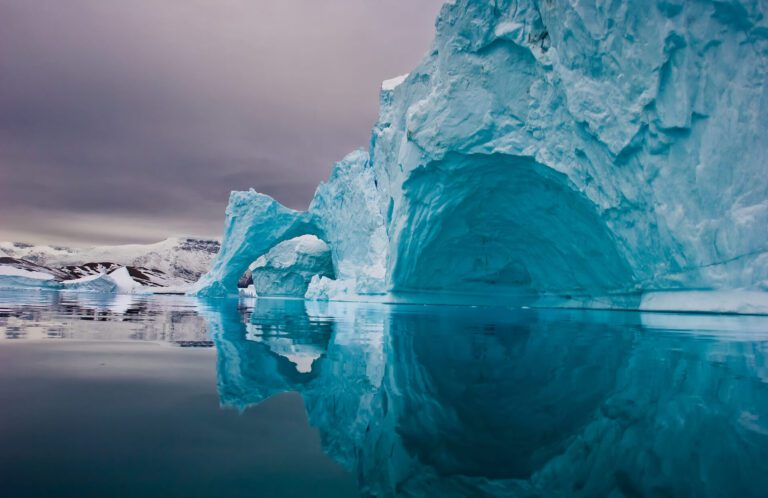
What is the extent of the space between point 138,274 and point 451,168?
339 feet

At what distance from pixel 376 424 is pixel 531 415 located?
81 cm

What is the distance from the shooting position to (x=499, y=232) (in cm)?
1560

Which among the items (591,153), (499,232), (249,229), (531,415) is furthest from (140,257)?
(531,415)

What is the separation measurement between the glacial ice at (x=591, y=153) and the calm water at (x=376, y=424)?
638 cm

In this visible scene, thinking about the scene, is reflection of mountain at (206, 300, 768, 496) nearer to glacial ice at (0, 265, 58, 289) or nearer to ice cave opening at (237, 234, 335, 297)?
ice cave opening at (237, 234, 335, 297)

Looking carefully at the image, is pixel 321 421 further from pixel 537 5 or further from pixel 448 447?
pixel 537 5

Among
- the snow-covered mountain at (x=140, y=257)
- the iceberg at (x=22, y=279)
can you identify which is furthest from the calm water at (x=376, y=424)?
the snow-covered mountain at (x=140, y=257)

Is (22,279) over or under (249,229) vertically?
under

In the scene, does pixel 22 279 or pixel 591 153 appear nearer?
pixel 591 153

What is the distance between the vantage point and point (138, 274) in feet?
327

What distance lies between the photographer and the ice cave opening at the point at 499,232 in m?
12.1

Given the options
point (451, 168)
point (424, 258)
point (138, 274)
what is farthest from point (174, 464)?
point (138, 274)

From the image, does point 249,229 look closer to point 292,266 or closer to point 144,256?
point 292,266

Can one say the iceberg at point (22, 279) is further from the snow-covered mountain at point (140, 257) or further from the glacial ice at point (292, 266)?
the snow-covered mountain at point (140, 257)
